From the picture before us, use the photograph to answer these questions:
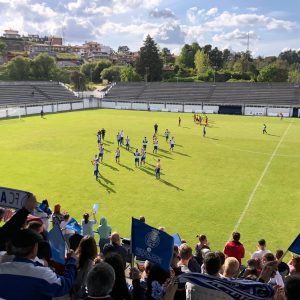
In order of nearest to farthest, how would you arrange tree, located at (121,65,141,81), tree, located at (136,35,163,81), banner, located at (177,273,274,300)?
banner, located at (177,273,274,300) < tree, located at (121,65,141,81) < tree, located at (136,35,163,81)

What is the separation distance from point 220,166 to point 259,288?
19.9 m

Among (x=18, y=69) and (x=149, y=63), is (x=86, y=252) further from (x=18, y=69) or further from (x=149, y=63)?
(x=149, y=63)

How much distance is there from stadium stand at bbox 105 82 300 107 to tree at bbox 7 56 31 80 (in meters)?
25.7

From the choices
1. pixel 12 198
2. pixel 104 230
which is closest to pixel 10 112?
pixel 104 230

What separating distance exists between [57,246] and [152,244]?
1.59 m

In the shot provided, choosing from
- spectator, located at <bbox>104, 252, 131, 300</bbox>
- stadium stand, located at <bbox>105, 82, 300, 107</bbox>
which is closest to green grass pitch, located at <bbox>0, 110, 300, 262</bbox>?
spectator, located at <bbox>104, 252, 131, 300</bbox>

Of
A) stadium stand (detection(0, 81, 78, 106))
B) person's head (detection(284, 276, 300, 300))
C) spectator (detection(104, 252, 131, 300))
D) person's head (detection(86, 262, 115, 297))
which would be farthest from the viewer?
stadium stand (detection(0, 81, 78, 106))

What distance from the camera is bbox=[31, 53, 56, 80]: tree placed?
89225mm

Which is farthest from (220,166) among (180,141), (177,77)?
(177,77)

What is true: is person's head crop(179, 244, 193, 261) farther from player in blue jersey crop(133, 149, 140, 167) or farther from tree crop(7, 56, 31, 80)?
tree crop(7, 56, 31, 80)

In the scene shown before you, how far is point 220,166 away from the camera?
23.7 meters

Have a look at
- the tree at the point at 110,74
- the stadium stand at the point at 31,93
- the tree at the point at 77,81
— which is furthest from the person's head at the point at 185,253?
the tree at the point at 110,74

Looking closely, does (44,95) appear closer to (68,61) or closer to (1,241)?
(1,241)

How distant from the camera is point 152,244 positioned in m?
5.08
